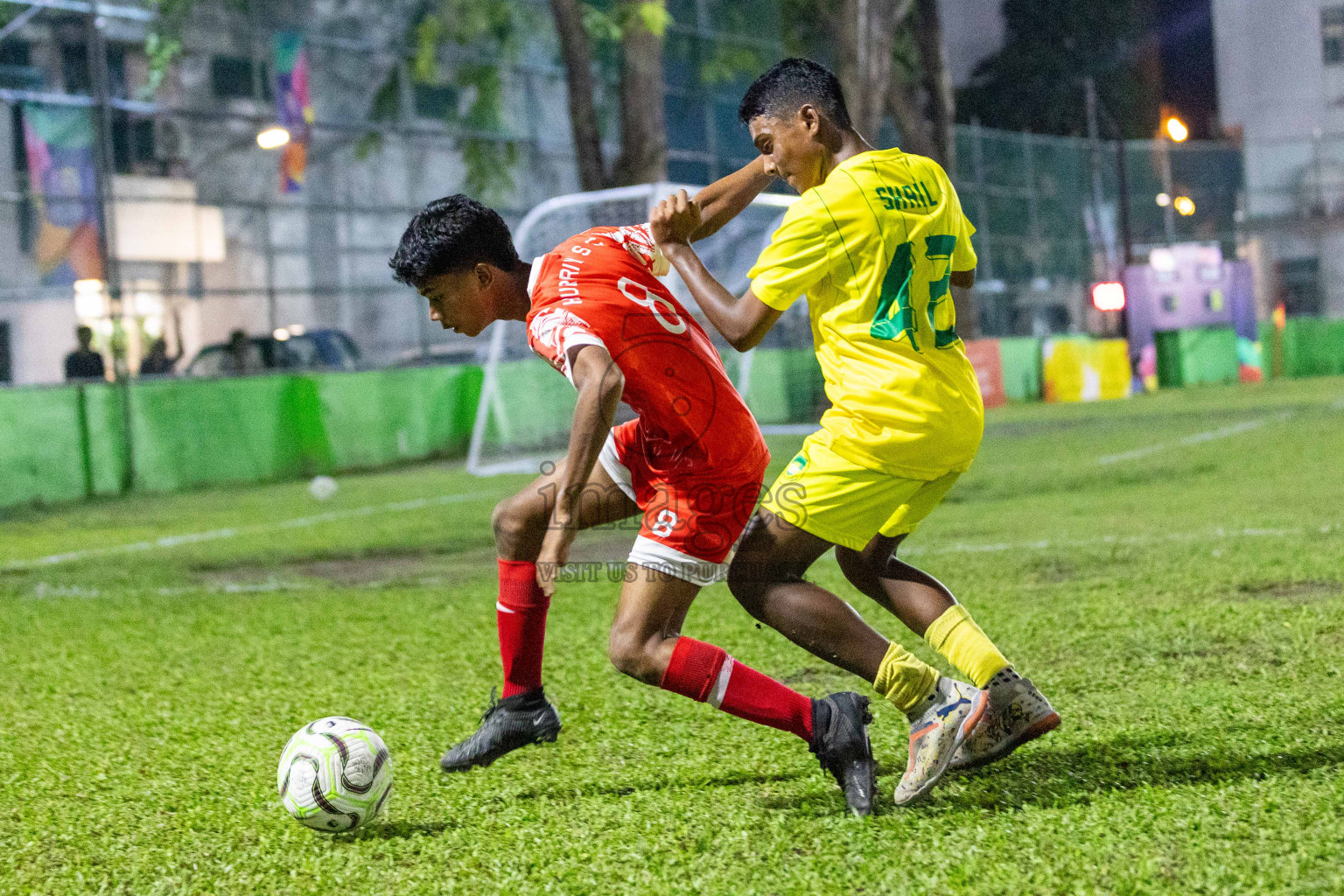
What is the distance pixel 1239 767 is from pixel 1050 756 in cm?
45

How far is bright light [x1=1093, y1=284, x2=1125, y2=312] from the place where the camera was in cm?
3045

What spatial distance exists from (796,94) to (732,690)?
139 cm

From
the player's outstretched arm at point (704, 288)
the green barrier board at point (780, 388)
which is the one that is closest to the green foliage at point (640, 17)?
the green barrier board at point (780, 388)

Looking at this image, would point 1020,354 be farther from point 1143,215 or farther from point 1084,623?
point 1084,623

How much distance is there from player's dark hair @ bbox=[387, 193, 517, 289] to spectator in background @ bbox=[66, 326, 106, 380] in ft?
43.1

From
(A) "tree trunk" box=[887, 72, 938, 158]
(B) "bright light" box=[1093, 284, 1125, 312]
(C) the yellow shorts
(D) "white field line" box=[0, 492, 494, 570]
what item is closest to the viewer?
(C) the yellow shorts

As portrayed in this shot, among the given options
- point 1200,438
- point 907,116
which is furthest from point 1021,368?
point 1200,438

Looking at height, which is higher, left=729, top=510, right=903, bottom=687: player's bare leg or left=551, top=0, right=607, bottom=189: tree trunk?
left=551, top=0, right=607, bottom=189: tree trunk

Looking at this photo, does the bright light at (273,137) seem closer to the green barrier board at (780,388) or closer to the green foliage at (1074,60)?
the green barrier board at (780,388)

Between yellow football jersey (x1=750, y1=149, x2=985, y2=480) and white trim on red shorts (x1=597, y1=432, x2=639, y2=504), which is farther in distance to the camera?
white trim on red shorts (x1=597, y1=432, x2=639, y2=504)

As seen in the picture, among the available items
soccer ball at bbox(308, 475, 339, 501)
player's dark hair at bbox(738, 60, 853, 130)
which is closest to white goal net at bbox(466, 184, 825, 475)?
soccer ball at bbox(308, 475, 339, 501)

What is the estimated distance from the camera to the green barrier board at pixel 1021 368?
89.7ft

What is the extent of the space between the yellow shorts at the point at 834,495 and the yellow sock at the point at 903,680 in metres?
0.28

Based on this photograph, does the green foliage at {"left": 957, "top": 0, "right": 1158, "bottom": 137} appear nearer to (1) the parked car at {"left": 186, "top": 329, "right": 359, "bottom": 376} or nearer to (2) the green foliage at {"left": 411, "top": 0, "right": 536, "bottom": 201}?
(2) the green foliage at {"left": 411, "top": 0, "right": 536, "bottom": 201}
